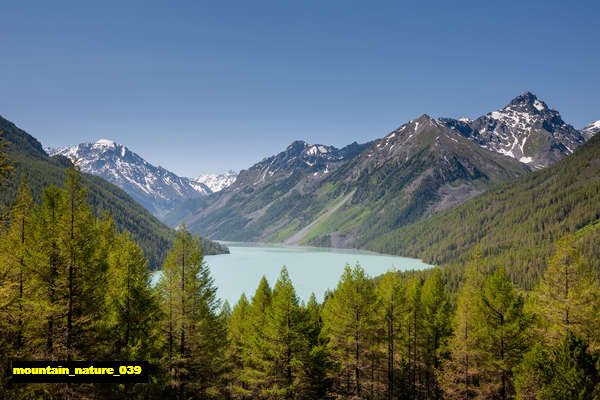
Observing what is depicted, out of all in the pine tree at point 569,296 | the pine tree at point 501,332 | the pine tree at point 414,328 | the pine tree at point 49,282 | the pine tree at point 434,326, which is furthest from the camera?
the pine tree at point 414,328

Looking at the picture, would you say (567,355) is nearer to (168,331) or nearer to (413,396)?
(413,396)

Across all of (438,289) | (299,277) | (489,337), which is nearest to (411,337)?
(438,289)

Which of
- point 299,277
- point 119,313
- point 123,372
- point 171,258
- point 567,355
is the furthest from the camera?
point 299,277

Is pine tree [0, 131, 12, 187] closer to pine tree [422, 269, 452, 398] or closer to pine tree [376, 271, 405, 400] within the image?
pine tree [376, 271, 405, 400]

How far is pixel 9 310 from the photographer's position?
1803 centimetres

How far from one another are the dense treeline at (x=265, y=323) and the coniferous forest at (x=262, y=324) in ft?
0.32

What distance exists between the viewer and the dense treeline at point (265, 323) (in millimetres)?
19203

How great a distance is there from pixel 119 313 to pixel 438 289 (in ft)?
98.5

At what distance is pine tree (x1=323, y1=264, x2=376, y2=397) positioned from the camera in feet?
102

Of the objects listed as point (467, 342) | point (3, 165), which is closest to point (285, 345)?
point (467, 342)

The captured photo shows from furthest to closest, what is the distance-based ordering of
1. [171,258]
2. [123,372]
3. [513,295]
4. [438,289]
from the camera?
[438,289] → [513,295] → [171,258] → [123,372]

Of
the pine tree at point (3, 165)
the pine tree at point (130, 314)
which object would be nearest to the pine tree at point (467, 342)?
the pine tree at point (130, 314)

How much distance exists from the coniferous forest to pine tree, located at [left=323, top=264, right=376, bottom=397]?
12 cm

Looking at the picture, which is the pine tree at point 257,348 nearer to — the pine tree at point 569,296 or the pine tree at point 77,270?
the pine tree at point 77,270
